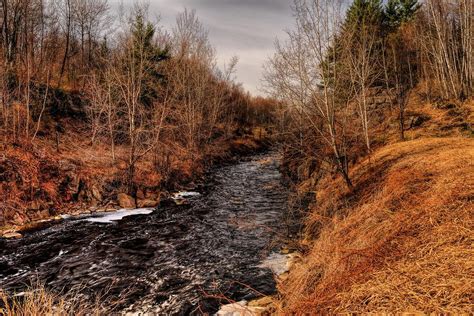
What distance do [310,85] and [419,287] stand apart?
8.32 meters

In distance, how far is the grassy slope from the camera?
2.78 metres

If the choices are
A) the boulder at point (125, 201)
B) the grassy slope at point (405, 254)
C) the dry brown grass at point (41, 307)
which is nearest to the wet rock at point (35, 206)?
the boulder at point (125, 201)

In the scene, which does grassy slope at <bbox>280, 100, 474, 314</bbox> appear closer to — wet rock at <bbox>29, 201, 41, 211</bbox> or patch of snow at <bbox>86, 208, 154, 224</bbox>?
patch of snow at <bbox>86, 208, 154, 224</bbox>

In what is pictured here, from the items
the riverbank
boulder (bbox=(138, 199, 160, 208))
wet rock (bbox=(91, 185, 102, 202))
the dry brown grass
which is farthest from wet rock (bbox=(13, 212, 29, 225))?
the dry brown grass

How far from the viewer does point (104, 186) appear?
1435 centimetres

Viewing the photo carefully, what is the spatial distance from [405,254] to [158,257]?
22.0ft

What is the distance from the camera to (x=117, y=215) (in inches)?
495

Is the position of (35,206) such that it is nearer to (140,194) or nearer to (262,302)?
(140,194)

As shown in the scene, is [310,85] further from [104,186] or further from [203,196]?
[104,186]

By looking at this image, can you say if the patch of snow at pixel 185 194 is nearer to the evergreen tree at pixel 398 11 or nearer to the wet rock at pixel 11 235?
the wet rock at pixel 11 235

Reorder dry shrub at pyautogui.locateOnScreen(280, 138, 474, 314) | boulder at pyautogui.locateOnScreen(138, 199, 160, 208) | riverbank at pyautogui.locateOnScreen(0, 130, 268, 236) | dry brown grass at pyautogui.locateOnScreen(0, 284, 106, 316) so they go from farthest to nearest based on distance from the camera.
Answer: boulder at pyautogui.locateOnScreen(138, 199, 160, 208)
riverbank at pyautogui.locateOnScreen(0, 130, 268, 236)
dry brown grass at pyautogui.locateOnScreen(0, 284, 106, 316)
dry shrub at pyautogui.locateOnScreen(280, 138, 474, 314)

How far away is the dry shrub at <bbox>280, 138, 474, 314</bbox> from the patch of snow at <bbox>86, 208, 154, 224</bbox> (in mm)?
8696

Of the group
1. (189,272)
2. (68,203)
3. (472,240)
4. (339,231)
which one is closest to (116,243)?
(189,272)

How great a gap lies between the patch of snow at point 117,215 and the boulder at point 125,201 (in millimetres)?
458
